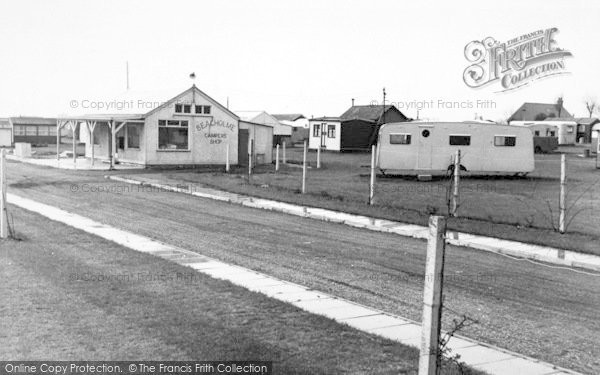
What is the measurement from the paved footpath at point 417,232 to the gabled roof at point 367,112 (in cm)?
3881

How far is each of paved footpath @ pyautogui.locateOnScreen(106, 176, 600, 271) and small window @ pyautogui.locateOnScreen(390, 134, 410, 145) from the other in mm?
10771

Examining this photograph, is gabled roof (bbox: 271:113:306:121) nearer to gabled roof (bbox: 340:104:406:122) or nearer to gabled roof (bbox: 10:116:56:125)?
gabled roof (bbox: 340:104:406:122)

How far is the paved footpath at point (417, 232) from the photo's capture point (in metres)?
13.0

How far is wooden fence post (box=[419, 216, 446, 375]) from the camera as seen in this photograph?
4.48 meters

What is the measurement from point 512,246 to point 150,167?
2460 cm

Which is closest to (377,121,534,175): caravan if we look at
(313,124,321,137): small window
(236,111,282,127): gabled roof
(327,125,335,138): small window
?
(327,125,335,138): small window

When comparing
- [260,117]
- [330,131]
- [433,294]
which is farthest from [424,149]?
[260,117]

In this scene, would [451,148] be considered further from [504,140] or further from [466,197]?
[466,197]

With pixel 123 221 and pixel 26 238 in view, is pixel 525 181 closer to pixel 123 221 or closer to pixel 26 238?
pixel 123 221

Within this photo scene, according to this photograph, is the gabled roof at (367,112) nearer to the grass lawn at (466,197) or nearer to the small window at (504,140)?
the grass lawn at (466,197)

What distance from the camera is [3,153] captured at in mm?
13219

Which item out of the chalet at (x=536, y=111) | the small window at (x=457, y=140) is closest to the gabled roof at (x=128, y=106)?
the small window at (x=457, y=140)

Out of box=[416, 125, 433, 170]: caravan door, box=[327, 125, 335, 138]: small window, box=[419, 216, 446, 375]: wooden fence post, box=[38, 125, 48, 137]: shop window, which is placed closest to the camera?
box=[419, 216, 446, 375]: wooden fence post

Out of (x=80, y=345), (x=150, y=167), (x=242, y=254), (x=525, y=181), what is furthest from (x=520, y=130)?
(x=80, y=345)
